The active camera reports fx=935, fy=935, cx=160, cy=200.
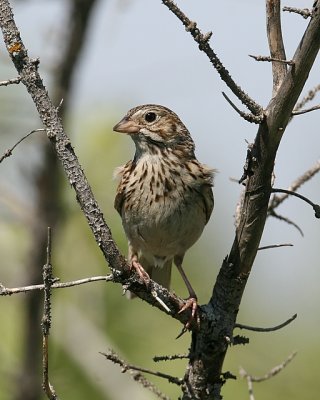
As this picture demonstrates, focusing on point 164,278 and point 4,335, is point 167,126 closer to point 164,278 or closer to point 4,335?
point 164,278

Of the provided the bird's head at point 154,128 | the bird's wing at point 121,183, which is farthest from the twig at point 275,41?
the bird's wing at point 121,183

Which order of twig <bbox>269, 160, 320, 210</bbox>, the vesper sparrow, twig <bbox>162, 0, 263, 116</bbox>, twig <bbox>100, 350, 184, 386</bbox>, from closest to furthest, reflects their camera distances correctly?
twig <bbox>162, 0, 263, 116</bbox>
twig <bbox>100, 350, 184, 386</bbox>
twig <bbox>269, 160, 320, 210</bbox>
the vesper sparrow

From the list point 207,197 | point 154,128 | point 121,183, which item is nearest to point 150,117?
point 154,128

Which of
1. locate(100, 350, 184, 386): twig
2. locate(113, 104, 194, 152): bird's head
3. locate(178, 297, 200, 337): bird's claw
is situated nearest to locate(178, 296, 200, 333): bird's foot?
locate(178, 297, 200, 337): bird's claw

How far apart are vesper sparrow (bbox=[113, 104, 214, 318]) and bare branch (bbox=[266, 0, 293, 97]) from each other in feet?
6.35

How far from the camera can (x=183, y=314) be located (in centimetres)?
418

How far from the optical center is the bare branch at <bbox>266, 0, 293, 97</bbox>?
3.78 meters

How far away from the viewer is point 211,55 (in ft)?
11.5

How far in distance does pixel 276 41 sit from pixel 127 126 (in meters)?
2.10

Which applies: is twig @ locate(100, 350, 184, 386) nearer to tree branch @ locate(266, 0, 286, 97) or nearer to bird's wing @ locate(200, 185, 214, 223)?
Result: tree branch @ locate(266, 0, 286, 97)

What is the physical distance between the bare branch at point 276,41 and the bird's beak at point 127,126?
2017 mm

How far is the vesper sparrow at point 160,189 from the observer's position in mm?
5633

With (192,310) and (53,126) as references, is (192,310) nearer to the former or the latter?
(192,310)

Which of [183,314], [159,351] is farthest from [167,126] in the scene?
[159,351]
